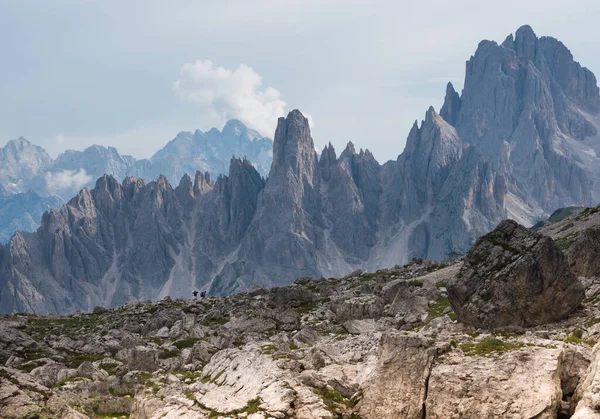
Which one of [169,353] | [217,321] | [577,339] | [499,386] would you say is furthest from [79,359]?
[577,339]

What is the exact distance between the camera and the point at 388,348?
91.5 feet

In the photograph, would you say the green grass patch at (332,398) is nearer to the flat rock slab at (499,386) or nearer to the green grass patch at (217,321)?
the flat rock slab at (499,386)

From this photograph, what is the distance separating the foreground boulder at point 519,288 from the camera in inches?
1483

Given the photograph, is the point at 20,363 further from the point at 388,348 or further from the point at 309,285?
the point at 309,285

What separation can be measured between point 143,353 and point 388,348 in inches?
1236

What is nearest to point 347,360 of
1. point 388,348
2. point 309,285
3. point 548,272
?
point 388,348

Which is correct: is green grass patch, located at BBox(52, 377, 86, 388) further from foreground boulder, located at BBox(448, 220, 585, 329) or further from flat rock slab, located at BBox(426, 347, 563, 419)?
flat rock slab, located at BBox(426, 347, 563, 419)

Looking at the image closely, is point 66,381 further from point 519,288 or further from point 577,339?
point 577,339

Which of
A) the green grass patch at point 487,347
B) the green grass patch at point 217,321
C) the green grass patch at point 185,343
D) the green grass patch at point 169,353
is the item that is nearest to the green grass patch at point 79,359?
the green grass patch at point 185,343

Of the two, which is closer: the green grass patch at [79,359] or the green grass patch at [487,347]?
the green grass patch at [487,347]

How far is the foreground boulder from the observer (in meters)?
37.7

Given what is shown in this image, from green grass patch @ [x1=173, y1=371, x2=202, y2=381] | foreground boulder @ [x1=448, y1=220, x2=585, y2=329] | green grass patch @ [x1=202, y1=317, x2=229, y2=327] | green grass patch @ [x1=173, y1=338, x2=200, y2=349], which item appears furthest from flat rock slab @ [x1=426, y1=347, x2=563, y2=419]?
green grass patch @ [x1=202, y1=317, x2=229, y2=327]

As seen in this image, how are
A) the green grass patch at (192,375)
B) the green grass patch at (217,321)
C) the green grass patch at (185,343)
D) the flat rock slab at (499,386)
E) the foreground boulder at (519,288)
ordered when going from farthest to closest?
the green grass patch at (217,321), the green grass patch at (185,343), the green grass patch at (192,375), the foreground boulder at (519,288), the flat rock slab at (499,386)

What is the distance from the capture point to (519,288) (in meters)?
38.3
